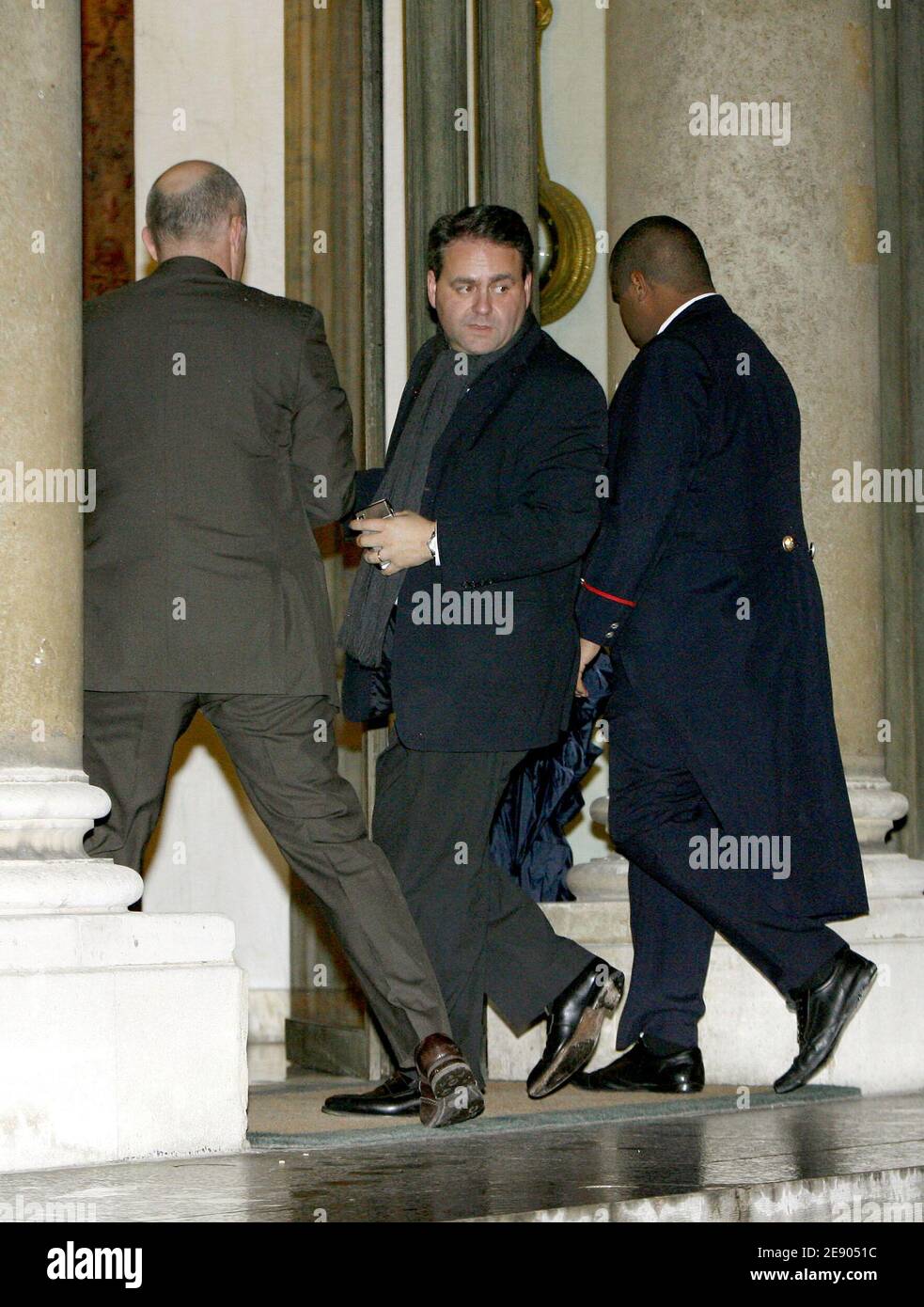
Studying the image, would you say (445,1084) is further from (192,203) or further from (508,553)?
(192,203)

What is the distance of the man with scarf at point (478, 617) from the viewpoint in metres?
4.52

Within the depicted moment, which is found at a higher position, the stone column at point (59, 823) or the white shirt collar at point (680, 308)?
the white shirt collar at point (680, 308)

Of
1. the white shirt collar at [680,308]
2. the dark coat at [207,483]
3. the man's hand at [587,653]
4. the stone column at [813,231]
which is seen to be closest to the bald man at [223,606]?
the dark coat at [207,483]

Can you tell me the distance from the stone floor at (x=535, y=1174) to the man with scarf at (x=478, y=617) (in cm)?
27

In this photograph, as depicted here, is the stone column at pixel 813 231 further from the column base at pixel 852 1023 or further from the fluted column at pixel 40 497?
the fluted column at pixel 40 497

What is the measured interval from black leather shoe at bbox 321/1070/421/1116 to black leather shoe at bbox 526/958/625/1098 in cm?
29

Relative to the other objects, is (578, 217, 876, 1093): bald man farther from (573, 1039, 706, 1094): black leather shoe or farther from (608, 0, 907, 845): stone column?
(608, 0, 907, 845): stone column

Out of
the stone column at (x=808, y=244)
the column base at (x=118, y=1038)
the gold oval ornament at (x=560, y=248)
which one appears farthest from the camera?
the gold oval ornament at (x=560, y=248)

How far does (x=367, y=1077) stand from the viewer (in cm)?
560

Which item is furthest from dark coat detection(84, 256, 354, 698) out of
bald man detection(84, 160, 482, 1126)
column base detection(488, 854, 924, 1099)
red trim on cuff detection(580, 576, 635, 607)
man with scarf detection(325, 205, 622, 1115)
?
column base detection(488, 854, 924, 1099)

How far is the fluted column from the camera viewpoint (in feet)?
13.3

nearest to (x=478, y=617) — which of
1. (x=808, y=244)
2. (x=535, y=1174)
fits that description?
(x=535, y=1174)
